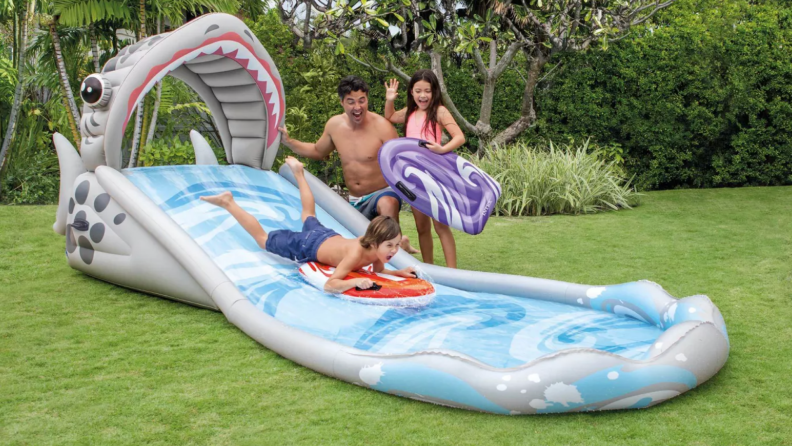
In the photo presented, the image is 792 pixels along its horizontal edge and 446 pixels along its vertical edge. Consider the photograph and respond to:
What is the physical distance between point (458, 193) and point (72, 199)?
Answer: 9.21 ft

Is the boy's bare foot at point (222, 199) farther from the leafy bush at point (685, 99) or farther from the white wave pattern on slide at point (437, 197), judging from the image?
the leafy bush at point (685, 99)

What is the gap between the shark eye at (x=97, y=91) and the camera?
4.96 m

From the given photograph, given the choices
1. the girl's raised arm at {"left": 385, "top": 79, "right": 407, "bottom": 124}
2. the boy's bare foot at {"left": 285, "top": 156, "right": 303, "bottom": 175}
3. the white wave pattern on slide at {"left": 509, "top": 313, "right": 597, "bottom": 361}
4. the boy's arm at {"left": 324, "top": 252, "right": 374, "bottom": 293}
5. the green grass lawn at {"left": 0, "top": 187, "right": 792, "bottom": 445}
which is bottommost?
the green grass lawn at {"left": 0, "top": 187, "right": 792, "bottom": 445}

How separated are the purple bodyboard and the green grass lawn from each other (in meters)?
1.08

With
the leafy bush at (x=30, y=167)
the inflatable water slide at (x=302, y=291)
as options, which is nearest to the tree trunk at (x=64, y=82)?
the leafy bush at (x=30, y=167)

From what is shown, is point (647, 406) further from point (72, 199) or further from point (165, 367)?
point (72, 199)

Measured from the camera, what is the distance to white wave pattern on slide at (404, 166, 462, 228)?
5273 mm

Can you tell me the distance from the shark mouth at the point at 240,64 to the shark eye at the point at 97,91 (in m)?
0.17

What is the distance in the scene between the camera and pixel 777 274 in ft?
18.7

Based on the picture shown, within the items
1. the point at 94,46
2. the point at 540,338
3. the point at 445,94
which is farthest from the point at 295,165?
the point at 445,94

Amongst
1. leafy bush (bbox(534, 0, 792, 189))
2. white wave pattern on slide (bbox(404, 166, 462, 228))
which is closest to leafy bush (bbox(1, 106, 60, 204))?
white wave pattern on slide (bbox(404, 166, 462, 228))

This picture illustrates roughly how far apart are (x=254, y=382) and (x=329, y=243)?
4.18ft

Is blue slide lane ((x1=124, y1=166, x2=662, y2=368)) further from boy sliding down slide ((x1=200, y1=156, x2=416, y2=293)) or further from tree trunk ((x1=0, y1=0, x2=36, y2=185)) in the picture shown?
tree trunk ((x1=0, y1=0, x2=36, y2=185))

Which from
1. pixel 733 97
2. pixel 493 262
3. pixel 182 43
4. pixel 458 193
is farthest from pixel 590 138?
pixel 182 43
